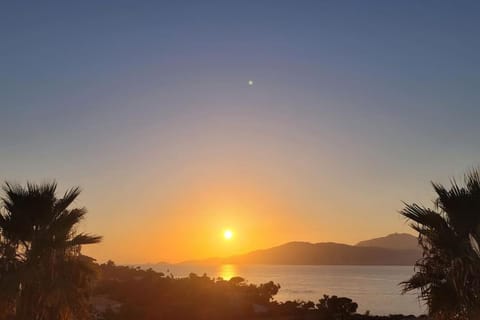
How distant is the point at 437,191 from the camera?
15156mm

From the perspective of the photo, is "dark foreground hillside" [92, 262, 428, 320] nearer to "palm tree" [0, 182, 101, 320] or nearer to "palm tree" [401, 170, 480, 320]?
"palm tree" [0, 182, 101, 320]

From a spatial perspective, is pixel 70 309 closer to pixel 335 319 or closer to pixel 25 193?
pixel 25 193

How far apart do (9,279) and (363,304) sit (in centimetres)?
7374

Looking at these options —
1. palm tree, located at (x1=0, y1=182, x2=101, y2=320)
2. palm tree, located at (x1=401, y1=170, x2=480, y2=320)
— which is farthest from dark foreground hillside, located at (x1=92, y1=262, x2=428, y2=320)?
palm tree, located at (x1=401, y1=170, x2=480, y2=320)

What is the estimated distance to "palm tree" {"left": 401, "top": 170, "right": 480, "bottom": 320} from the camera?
46.2ft

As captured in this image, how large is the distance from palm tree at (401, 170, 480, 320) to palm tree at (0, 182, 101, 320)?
926 cm

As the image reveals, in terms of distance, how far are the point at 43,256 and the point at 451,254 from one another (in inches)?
427

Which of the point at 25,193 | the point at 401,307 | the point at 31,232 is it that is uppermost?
the point at 25,193

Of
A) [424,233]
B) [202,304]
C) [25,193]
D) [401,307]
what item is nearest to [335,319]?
[202,304]

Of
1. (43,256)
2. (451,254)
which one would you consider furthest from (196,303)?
(451,254)

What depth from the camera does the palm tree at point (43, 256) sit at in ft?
50.8

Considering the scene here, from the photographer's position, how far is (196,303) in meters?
42.0

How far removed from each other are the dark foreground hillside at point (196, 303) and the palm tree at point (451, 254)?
23118 mm

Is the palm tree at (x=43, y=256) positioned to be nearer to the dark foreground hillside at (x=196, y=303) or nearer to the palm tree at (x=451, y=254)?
the palm tree at (x=451, y=254)
